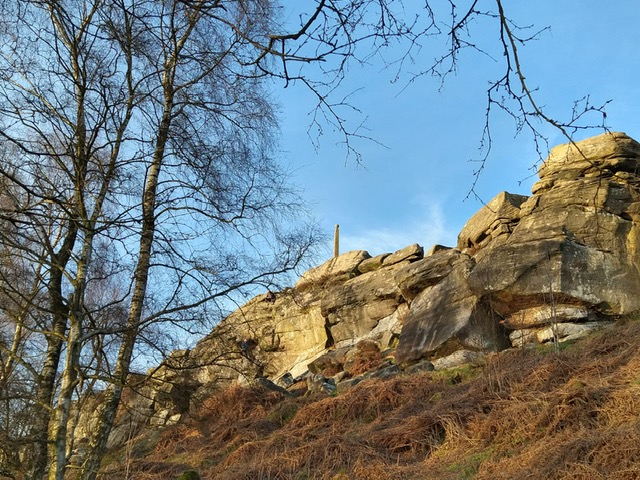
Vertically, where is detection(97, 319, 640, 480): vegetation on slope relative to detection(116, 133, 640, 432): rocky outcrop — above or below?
below

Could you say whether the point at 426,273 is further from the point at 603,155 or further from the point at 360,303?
the point at 603,155

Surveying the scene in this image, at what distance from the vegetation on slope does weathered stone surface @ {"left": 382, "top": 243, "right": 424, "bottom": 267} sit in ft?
26.3

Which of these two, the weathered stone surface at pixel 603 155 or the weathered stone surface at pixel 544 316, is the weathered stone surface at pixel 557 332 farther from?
the weathered stone surface at pixel 603 155

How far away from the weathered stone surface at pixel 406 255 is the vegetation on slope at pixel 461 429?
802cm

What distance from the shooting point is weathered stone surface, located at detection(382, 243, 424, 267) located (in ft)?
61.0

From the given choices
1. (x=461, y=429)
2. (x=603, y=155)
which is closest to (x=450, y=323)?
(x=603, y=155)

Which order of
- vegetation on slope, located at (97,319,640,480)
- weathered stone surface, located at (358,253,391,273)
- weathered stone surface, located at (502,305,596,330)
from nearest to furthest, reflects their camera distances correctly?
vegetation on slope, located at (97,319,640,480) < weathered stone surface, located at (502,305,596,330) < weathered stone surface, located at (358,253,391,273)

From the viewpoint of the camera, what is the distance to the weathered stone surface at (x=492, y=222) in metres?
15.3

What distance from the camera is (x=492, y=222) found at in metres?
15.8

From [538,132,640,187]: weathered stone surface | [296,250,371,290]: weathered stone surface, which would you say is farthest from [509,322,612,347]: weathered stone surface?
[296,250,371,290]: weathered stone surface

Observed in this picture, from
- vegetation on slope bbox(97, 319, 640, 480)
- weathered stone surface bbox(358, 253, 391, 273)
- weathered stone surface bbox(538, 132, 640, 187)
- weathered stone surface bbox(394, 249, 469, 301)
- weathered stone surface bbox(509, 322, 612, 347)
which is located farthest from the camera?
weathered stone surface bbox(358, 253, 391, 273)

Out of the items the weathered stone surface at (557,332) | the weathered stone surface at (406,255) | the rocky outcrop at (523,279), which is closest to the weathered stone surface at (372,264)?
the weathered stone surface at (406,255)

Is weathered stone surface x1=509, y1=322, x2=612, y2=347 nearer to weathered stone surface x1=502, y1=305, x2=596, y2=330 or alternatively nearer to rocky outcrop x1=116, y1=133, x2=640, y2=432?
rocky outcrop x1=116, y1=133, x2=640, y2=432

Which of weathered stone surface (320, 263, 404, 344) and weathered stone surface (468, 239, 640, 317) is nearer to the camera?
weathered stone surface (468, 239, 640, 317)
